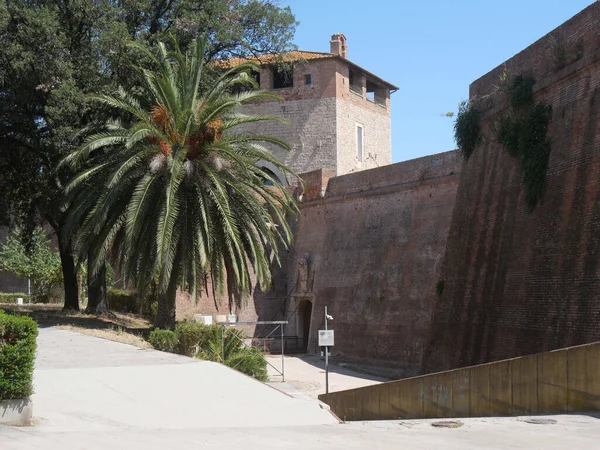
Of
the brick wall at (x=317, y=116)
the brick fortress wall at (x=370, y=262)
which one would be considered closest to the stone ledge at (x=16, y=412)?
the brick fortress wall at (x=370, y=262)

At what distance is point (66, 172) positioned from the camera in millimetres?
21938

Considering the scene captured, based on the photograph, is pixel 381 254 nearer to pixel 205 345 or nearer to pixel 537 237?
pixel 205 345

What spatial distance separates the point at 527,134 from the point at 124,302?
18.9 meters

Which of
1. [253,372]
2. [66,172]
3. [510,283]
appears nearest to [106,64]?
[66,172]

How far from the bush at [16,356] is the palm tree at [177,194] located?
26.9 feet

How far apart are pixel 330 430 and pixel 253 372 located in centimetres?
821

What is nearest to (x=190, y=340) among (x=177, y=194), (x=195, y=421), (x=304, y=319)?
(x=177, y=194)

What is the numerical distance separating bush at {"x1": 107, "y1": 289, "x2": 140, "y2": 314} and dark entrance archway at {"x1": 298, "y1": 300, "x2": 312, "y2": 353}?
701cm

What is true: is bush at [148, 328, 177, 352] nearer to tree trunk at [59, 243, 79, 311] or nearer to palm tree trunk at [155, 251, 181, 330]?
palm tree trunk at [155, 251, 181, 330]

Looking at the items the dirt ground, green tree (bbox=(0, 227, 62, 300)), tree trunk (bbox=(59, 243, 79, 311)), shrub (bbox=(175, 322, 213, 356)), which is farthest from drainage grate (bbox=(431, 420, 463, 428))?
green tree (bbox=(0, 227, 62, 300))

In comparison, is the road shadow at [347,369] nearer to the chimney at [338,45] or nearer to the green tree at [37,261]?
the green tree at [37,261]

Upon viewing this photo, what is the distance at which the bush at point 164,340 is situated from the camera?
16.7m

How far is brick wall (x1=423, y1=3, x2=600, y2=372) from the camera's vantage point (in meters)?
12.3

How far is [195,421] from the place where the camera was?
9750 mm
